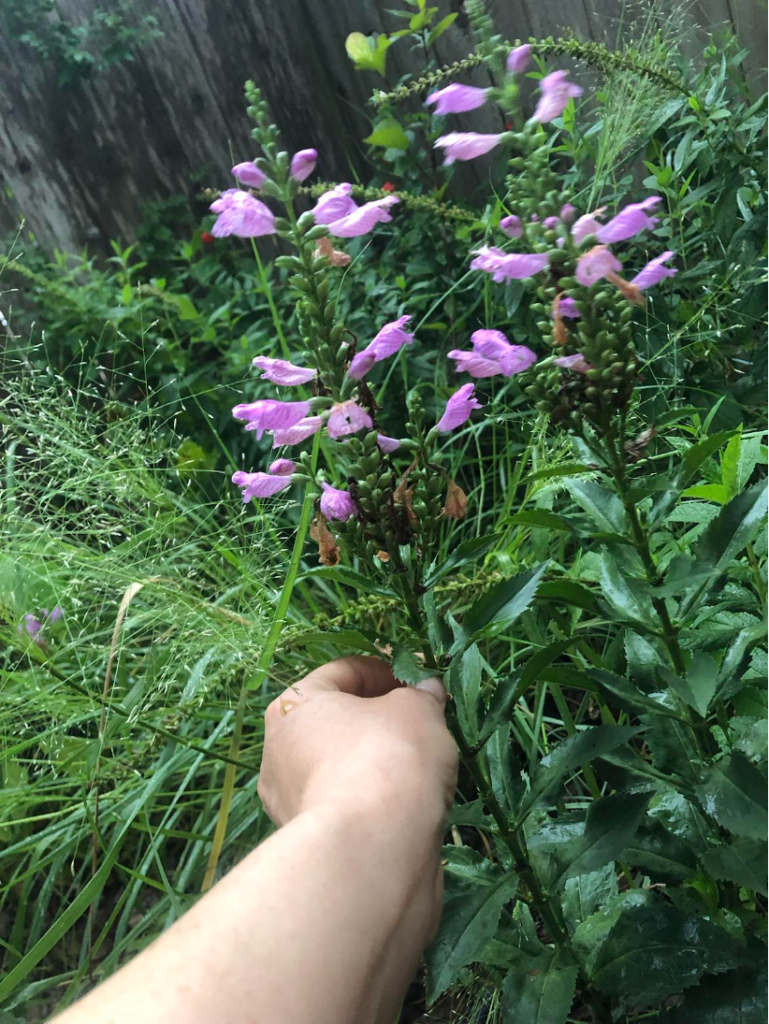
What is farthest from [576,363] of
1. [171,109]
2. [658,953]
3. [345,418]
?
[171,109]

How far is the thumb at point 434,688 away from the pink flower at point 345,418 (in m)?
0.23

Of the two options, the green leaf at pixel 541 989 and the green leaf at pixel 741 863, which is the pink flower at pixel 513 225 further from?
the green leaf at pixel 541 989

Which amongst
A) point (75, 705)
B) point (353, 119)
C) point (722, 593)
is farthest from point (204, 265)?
point (722, 593)

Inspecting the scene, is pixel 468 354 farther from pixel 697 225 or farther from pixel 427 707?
pixel 697 225

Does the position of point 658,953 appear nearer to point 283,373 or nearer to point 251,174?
point 283,373

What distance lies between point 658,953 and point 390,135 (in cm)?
159

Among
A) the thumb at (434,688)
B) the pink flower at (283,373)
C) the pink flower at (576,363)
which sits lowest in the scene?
the thumb at (434,688)

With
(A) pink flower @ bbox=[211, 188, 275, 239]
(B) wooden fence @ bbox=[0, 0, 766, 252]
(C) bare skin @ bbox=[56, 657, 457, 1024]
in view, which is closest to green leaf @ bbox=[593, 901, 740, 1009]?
(C) bare skin @ bbox=[56, 657, 457, 1024]

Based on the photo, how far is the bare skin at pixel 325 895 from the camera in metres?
0.45

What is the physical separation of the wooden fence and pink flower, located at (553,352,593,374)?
1.66 meters

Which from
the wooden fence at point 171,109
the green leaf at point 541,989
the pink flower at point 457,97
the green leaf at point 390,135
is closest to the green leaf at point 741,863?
the green leaf at point 541,989

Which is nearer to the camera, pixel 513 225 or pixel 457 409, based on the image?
pixel 513 225

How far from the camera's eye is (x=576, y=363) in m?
0.54

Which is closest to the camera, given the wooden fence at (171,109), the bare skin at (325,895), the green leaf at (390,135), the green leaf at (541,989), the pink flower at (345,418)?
the bare skin at (325,895)
